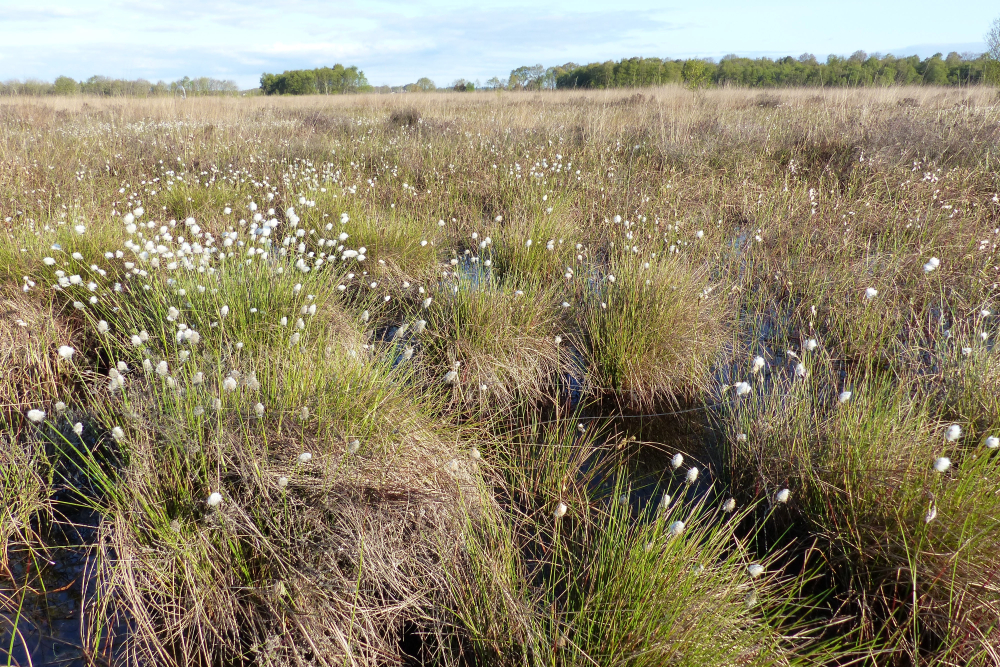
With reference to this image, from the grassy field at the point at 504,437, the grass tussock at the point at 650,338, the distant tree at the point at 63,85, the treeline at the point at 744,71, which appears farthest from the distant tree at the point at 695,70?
the distant tree at the point at 63,85

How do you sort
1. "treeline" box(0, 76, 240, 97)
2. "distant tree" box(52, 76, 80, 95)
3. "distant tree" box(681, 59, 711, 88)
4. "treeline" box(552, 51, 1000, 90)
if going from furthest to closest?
"distant tree" box(681, 59, 711, 88)
"distant tree" box(52, 76, 80, 95)
"treeline" box(552, 51, 1000, 90)
"treeline" box(0, 76, 240, 97)

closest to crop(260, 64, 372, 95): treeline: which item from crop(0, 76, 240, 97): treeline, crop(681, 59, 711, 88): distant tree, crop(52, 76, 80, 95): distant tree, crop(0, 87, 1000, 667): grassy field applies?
crop(52, 76, 80, 95): distant tree

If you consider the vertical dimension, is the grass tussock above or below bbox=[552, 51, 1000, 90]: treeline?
below

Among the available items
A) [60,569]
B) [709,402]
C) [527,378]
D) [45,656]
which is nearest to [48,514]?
[60,569]

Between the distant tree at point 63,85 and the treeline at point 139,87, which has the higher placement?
the distant tree at point 63,85

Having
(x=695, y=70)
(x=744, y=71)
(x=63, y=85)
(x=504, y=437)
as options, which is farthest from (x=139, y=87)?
(x=744, y=71)

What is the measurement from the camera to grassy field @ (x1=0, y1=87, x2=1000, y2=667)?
71.1 inches

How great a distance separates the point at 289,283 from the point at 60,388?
1558 mm

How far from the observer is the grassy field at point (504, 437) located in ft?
5.93

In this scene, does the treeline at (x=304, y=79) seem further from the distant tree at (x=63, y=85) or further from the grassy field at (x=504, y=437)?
the grassy field at (x=504, y=437)

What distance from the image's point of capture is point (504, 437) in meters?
3.07

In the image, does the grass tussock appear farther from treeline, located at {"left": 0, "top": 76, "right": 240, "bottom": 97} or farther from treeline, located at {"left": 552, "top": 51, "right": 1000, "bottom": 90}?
treeline, located at {"left": 552, "top": 51, "right": 1000, "bottom": 90}

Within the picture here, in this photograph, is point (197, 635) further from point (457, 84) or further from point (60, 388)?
point (457, 84)

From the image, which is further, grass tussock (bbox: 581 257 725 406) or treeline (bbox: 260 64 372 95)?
treeline (bbox: 260 64 372 95)
